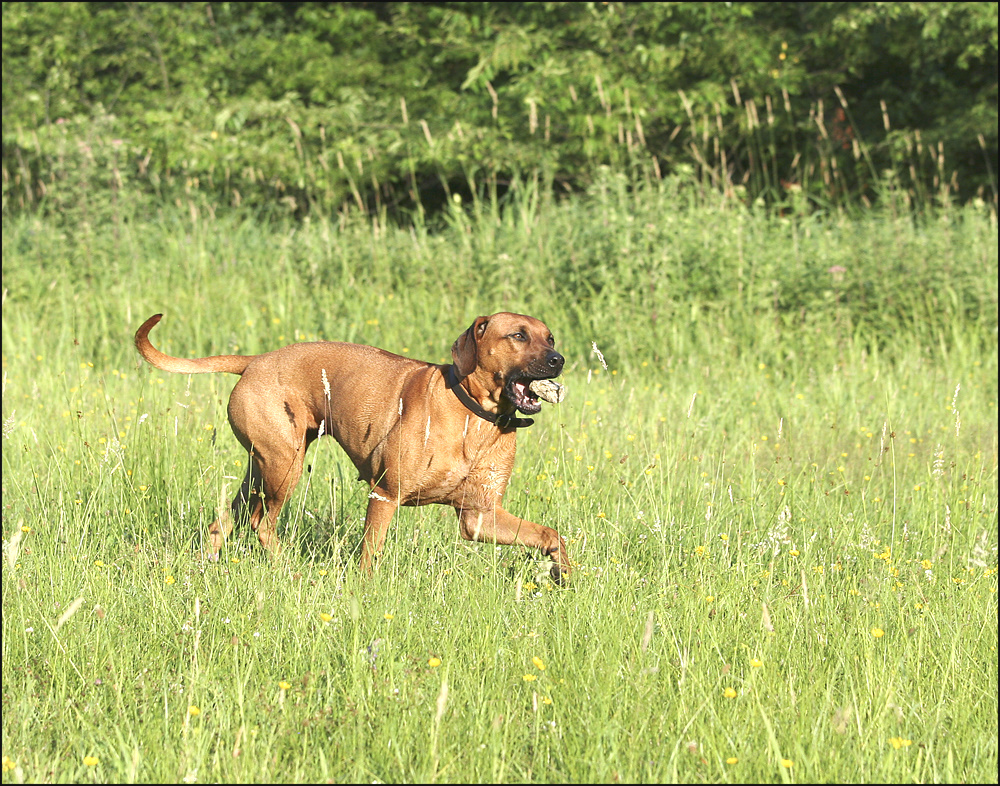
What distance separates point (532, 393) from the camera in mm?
3789

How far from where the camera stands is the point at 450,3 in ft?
43.5

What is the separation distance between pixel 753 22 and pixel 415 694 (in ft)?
38.3

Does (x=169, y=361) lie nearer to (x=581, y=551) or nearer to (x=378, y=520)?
(x=378, y=520)

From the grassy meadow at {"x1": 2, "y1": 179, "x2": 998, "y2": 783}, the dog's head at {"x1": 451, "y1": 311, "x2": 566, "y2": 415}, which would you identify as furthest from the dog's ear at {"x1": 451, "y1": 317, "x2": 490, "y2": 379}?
the grassy meadow at {"x1": 2, "y1": 179, "x2": 998, "y2": 783}

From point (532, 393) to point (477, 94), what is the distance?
9.26 metres

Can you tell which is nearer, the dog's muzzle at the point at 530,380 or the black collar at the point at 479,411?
the dog's muzzle at the point at 530,380

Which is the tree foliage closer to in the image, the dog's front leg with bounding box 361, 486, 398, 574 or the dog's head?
the dog's head

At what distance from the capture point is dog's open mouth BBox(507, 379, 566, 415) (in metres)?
3.67

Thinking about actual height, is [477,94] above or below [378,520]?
above

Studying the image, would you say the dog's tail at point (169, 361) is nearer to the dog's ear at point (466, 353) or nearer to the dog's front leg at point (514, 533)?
the dog's ear at point (466, 353)

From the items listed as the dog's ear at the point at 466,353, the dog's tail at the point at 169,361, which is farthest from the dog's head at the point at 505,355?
the dog's tail at the point at 169,361

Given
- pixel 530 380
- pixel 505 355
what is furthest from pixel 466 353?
pixel 530 380

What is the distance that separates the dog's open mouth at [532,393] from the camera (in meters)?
3.67

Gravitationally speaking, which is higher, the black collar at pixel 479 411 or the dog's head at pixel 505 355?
the dog's head at pixel 505 355
